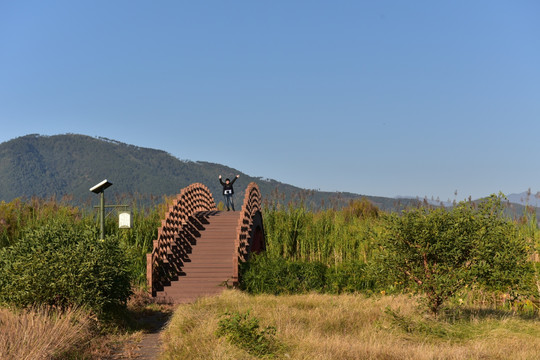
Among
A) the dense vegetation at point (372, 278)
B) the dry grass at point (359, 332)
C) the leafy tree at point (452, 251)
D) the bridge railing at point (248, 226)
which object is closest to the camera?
the dry grass at point (359, 332)

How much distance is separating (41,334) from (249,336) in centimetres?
349

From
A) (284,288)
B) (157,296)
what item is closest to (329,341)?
(284,288)

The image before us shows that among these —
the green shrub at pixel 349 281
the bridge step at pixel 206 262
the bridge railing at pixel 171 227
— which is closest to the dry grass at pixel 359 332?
the green shrub at pixel 349 281

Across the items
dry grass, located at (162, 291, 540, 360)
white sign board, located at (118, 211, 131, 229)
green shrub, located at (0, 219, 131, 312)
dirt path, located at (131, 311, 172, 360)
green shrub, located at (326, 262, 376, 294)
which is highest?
white sign board, located at (118, 211, 131, 229)

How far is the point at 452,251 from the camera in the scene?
38.8ft

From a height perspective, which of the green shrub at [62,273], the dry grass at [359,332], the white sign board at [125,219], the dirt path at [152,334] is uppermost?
the white sign board at [125,219]

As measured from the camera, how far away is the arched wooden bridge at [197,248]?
1823cm

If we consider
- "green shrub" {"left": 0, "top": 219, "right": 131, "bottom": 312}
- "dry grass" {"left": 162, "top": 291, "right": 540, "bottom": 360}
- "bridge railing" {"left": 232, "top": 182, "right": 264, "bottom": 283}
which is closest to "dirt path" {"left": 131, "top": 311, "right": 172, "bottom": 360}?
"dry grass" {"left": 162, "top": 291, "right": 540, "bottom": 360}

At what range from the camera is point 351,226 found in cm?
2364

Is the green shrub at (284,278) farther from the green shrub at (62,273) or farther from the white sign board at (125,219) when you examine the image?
the green shrub at (62,273)

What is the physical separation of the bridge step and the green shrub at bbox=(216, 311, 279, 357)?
7.22 m

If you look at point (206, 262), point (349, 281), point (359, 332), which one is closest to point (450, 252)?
point (359, 332)

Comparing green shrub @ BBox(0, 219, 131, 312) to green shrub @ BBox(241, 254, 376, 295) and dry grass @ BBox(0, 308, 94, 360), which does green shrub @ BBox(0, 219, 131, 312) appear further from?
green shrub @ BBox(241, 254, 376, 295)

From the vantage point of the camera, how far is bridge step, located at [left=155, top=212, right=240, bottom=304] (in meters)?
18.2
